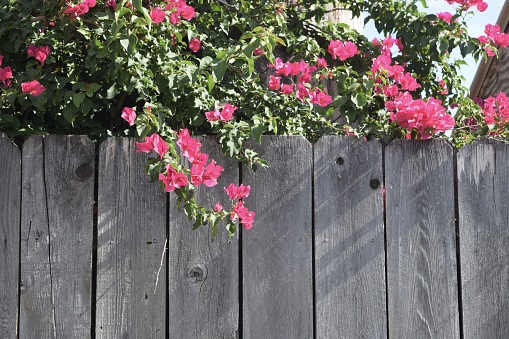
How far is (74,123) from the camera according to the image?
284 cm

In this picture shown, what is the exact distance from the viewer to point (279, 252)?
2660 mm

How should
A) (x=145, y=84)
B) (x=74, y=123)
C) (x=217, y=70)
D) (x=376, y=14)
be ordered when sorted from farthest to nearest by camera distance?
1. (x=376, y=14)
2. (x=74, y=123)
3. (x=145, y=84)
4. (x=217, y=70)

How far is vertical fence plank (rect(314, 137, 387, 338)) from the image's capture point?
2666mm

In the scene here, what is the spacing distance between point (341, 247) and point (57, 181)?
3.39 ft

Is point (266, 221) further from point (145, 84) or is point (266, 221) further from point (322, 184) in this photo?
point (145, 84)

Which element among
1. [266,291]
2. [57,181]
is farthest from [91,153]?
[266,291]

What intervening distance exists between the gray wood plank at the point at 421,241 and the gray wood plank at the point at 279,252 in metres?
0.30

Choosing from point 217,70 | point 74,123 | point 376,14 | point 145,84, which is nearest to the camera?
point 217,70

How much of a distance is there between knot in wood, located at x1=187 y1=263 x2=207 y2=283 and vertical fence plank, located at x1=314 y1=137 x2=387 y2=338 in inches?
15.8

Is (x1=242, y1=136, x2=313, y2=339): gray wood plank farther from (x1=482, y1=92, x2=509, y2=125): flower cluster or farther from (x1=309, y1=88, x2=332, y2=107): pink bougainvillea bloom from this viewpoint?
(x1=482, y1=92, x2=509, y2=125): flower cluster

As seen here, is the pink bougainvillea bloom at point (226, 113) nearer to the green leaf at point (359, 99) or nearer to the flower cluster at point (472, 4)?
the green leaf at point (359, 99)

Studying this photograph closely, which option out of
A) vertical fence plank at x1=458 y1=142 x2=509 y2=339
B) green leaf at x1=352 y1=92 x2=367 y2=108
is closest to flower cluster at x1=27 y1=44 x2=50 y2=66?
green leaf at x1=352 y1=92 x2=367 y2=108

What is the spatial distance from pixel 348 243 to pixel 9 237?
1197 millimetres

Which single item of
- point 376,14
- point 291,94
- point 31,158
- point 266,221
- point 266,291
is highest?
point 376,14
